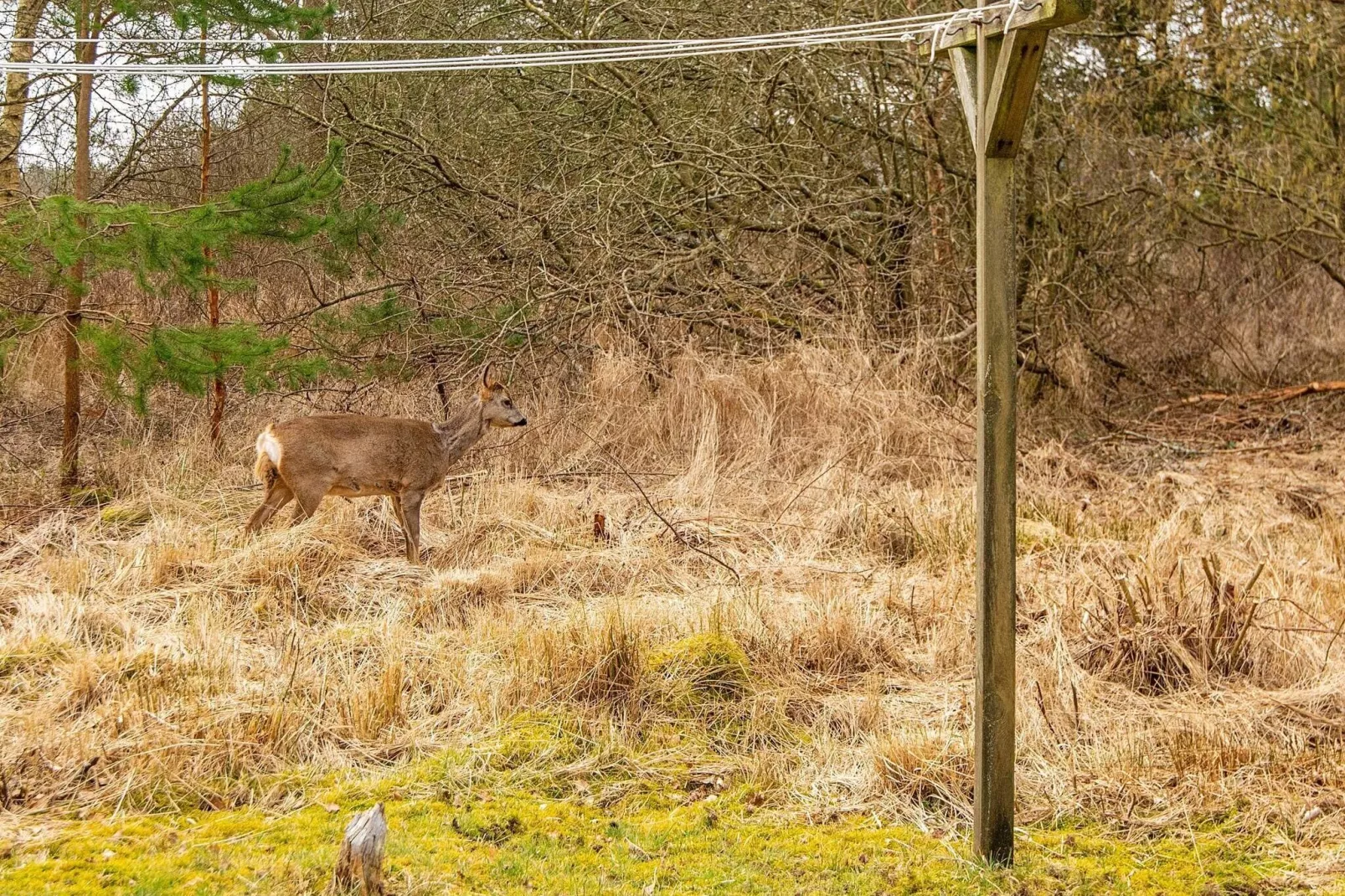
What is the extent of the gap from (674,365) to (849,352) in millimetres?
1487

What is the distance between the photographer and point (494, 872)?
416 cm

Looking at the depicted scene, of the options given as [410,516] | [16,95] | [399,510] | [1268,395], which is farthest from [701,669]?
[1268,395]

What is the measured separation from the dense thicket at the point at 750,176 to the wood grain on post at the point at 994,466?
279 inches

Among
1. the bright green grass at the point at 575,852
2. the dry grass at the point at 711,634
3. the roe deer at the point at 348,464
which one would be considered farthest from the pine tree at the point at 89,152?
the bright green grass at the point at 575,852

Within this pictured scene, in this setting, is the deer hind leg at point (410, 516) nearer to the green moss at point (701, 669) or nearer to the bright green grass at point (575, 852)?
the green moss at point (701, 669)

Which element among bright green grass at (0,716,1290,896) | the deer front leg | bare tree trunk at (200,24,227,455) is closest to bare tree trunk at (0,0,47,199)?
bare tree trunk at (200,24,227,455)

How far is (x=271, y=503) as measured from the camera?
329 inches

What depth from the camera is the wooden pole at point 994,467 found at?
3.97 metres

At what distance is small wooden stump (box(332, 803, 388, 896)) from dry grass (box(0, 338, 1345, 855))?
1.04 m

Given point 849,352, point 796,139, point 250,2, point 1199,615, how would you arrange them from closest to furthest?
point 1199,615
point 250,2
point 849,352
point 796,139

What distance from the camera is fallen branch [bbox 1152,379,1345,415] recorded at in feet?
39.3

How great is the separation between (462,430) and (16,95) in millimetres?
4930

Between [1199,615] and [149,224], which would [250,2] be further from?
[1199,615]

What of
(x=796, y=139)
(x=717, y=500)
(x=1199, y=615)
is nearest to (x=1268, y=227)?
(x=796, y=139)
